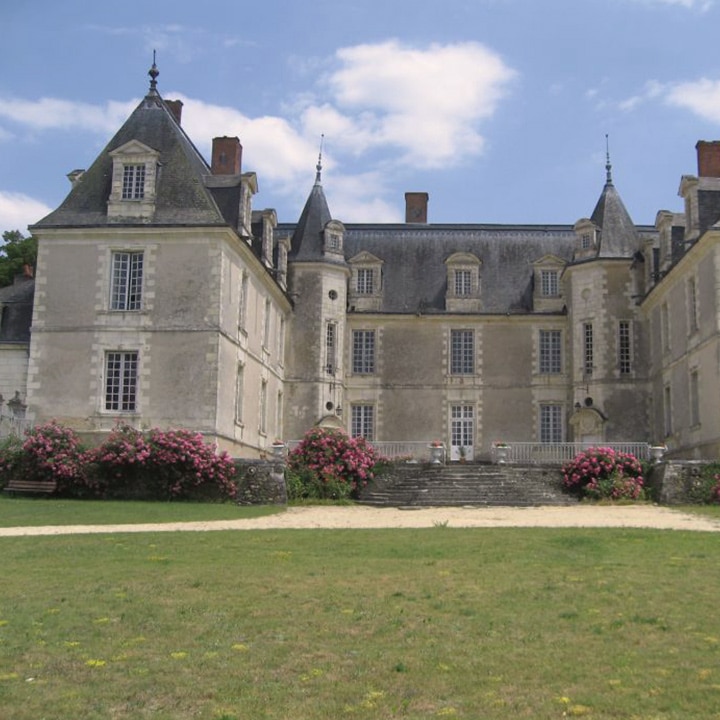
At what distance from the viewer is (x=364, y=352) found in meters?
30.8

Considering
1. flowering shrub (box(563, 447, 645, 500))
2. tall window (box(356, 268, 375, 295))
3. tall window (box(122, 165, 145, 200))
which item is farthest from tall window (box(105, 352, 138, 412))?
tall window (box(356, 268, 375, 295))

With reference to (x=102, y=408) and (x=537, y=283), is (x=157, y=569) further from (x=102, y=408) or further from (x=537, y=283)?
(x=537, y=283)

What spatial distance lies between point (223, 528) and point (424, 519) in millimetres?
3983

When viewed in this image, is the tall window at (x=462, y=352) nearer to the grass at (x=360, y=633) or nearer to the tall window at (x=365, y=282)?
the tall window at (x=365, y=282)

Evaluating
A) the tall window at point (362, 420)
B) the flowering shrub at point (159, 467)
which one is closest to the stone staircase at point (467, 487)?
the flowering shrub at point (159, 467)

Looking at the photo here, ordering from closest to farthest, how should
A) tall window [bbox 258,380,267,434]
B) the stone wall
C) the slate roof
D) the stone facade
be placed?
1. the stone wall
2. the stone facade
3. tall window [bbox 258,380,267,434]
4. the slate roof

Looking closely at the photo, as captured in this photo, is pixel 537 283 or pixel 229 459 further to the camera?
pixel 537 283

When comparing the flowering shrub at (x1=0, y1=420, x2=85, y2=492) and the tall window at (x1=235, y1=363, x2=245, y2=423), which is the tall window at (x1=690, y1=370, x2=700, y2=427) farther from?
the flowering shrub at (x1=0, y1=420, x2=85, y2=492)

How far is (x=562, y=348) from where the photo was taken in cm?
3033

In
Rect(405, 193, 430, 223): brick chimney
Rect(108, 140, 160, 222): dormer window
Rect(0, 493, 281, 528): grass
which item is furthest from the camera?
Rect(405, 193, 430, 223): brick chimney

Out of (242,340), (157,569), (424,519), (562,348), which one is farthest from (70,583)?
(562,348)

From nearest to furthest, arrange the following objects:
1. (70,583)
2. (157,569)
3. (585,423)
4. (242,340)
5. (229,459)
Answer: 1. (70,583)
2. (157,569)
3. (229,459)
4. (242,340)
5. (585,423)

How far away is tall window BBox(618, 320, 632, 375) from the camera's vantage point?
91.6ft

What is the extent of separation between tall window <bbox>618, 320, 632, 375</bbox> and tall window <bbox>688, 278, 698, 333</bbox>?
4248mm
